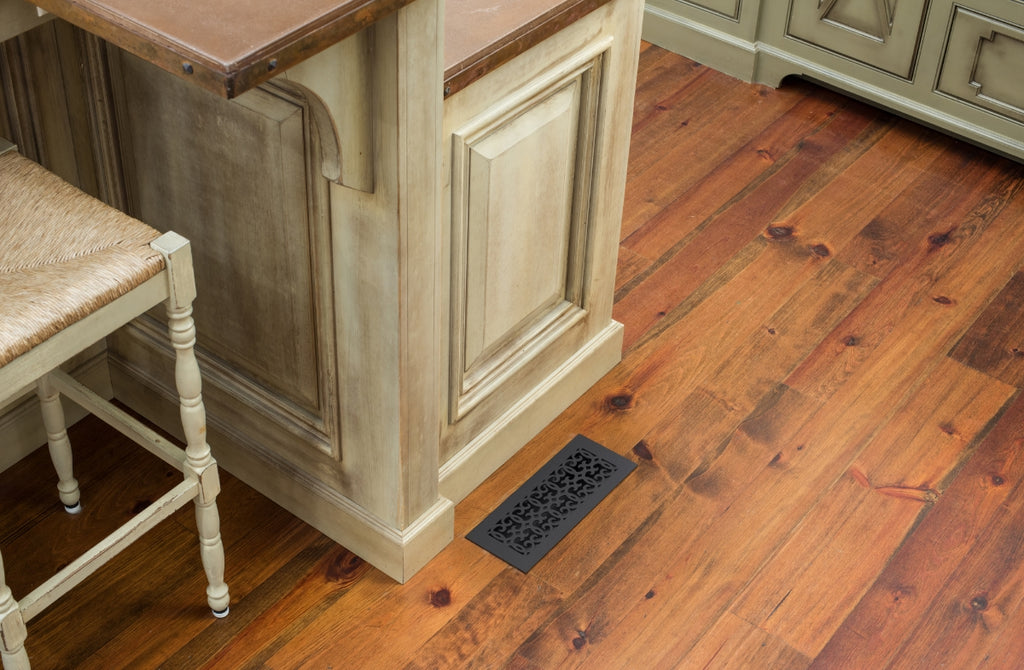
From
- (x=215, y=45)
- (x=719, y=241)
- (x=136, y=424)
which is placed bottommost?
(x=719, y=241)

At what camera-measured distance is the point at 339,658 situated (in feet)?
6.52

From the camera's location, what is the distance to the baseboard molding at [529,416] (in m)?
2.22

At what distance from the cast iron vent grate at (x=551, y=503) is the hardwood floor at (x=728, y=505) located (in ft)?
0.08

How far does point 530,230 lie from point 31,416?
3.22 feet

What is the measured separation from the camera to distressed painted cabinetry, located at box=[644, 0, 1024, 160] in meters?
3.03

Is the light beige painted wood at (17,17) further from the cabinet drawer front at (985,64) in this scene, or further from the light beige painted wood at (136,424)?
the cabinet drawer front at (985,64)

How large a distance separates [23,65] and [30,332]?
639 millimetres

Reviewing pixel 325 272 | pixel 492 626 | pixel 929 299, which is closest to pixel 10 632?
pixel 325 272

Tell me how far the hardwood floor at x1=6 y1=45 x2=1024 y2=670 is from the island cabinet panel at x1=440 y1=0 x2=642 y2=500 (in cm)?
12

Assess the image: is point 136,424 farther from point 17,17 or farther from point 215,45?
point 215,45

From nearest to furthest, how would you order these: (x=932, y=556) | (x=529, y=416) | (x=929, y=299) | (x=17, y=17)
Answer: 1. (x=17, y=17)
2. (x=932, y=556)
3. (x=529, y=416)
4. (x=929, y=299)

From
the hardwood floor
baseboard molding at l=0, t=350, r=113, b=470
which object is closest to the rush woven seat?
baseboard molding at l=0, t=350, r=113, b=470

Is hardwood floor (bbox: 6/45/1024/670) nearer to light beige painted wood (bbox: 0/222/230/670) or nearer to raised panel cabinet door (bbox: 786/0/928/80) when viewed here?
light beige painted wood (bbox: 0/222/230/670)

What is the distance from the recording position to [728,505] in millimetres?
2273
